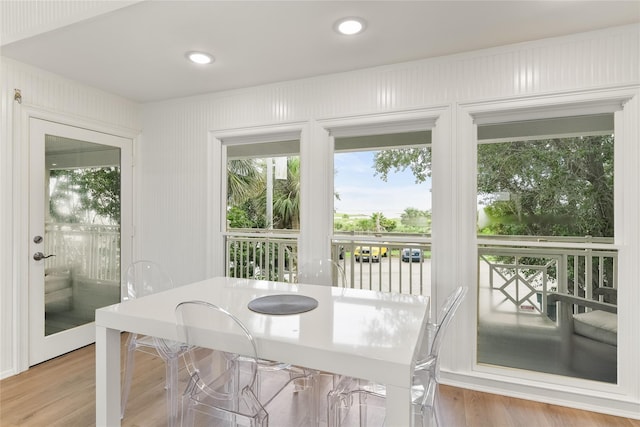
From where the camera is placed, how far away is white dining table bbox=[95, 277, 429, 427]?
1215mm

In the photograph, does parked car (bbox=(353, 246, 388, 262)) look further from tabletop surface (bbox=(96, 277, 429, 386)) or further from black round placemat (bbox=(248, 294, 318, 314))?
black round placemat (bbox=(248, 294, 318, 314))

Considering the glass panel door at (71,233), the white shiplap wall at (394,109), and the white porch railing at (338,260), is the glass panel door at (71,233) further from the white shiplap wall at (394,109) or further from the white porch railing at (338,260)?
the white porch railing at (338,260)

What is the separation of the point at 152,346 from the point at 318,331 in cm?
128

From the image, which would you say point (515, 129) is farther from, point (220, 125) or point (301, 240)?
point (220, 125)

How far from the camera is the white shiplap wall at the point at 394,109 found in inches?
88.0

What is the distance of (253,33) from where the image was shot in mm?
2262

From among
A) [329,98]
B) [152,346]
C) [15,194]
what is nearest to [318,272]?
[152,346]

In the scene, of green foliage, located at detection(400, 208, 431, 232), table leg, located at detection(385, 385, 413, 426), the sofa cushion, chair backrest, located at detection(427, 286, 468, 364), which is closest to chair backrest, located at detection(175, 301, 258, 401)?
table leg, located at detection(385, 385, 413, 426)

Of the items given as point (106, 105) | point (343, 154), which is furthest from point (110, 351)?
point (106, 105)

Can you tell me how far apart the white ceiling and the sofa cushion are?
6.12 feet

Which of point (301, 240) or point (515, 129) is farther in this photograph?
point (301, 240)

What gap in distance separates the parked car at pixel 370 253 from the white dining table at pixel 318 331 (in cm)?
114

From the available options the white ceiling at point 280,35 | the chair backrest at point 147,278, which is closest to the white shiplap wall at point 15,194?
the white ceiling at point 280,35

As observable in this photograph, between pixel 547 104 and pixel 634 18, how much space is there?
2.02ft
